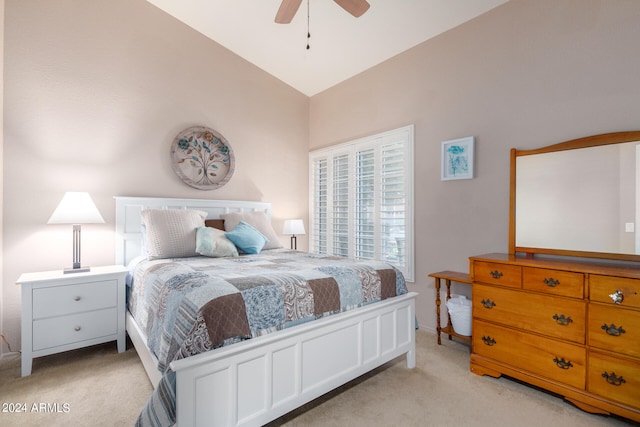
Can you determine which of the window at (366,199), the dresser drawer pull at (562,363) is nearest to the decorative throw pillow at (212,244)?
the window at (366,199)

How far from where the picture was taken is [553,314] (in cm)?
198

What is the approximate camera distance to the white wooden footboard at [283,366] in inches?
54.5

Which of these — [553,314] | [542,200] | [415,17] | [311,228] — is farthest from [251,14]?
[553,314]

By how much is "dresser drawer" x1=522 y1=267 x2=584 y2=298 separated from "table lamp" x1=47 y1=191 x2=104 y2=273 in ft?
11.0

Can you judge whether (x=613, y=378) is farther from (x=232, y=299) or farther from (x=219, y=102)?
(x=219, y=102)

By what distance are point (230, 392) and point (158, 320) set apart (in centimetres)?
61

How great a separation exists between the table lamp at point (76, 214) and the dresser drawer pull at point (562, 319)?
3507mm

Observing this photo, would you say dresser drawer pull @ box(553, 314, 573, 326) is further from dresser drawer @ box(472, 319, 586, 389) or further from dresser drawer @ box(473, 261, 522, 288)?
dresser drawer @ box(473, 261, 522, 288)

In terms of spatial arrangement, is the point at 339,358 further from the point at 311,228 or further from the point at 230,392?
the point at 311,228

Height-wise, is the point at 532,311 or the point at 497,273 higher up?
the point at 497,273

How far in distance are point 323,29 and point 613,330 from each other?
3.42 m

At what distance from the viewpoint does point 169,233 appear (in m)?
2.79

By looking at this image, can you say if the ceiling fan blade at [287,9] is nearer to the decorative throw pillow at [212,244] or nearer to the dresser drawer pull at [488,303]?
the decorative throw pillow at [212,244]

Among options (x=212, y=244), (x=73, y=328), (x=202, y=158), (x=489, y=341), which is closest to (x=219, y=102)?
(x=202, y=158)
